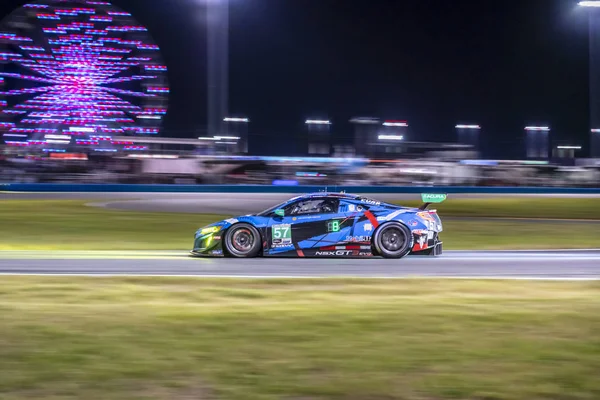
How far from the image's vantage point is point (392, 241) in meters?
11.1

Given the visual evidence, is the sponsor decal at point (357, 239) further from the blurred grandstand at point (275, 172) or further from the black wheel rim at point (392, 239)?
the blurred grandstand at point (275, 172)

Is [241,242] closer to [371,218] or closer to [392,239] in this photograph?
[371,218]

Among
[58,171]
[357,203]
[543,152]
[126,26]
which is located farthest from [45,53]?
[357,203]

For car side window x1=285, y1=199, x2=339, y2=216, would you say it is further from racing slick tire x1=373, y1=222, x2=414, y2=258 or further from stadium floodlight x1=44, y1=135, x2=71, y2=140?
stadium floodlight x1=44, y1=135, x2=71, y2=140

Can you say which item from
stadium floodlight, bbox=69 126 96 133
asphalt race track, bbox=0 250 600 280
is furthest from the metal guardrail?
asphalt race track, bbox=0 250 600 280

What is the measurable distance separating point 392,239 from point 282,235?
1.52 m

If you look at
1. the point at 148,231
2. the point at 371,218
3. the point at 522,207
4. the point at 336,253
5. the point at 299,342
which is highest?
the point at 522,207

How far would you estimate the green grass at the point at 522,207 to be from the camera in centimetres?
2309

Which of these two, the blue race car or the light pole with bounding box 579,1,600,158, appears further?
the light pole with bounding box 579,1,600,158

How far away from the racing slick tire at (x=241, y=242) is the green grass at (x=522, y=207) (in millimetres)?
11873

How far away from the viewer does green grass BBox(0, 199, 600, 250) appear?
14586mm

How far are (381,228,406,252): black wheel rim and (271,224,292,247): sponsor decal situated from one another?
128 cm

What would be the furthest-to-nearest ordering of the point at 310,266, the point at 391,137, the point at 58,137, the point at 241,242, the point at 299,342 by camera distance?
the point at 391,137 < the point at 58,137 < the point at 241,242 < the point at 310,266 < the point at 299,342

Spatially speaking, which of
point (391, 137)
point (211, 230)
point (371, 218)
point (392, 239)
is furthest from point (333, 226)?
point (391, 137)
